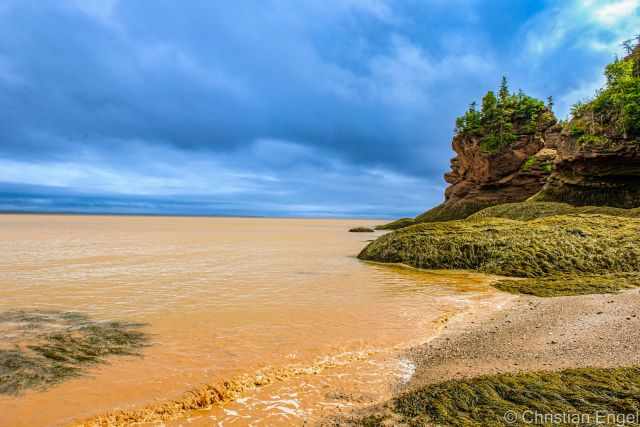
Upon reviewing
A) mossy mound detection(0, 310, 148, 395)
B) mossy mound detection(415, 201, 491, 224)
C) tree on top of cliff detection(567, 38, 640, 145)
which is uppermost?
tree on top of cliff detection(567, 38, 640, 145)

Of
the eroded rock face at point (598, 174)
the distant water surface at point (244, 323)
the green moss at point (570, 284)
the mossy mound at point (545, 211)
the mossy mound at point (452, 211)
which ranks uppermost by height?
the eroded rock face at point (598, 174)

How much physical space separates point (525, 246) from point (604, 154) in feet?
62.3

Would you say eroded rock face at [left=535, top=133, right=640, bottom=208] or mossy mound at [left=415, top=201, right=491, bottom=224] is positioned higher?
eroded rock face at [left=535, top=133, right=640, bottom=208]

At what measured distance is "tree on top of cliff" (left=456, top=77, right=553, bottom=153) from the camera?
147 ft

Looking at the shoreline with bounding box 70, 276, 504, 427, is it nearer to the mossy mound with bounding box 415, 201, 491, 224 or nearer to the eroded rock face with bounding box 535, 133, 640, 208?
the eroded rock face with bounding box 535, 133, 640, 208

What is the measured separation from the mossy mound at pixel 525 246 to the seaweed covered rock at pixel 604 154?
15362 millimetres

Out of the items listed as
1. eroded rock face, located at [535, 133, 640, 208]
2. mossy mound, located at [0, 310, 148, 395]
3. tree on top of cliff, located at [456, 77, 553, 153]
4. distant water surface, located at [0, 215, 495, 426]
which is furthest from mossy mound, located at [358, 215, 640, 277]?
tree on top of cliff, located at [456, 77, 553, 153]

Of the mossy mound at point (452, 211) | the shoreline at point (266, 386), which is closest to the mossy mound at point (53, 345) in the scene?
the shoreline at point (266, 386)

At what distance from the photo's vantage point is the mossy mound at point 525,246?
9844mm

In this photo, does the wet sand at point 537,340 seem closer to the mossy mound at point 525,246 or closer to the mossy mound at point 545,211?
the mossy mound at point 525,246

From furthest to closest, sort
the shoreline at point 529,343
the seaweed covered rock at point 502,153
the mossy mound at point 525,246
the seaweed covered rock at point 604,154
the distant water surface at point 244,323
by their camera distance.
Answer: the seaweed covered rock at point 502,153
the seaweed covered rock at point 604,154
the mossy mound at point 525,246
the shoreline at point 529,343
the distant water surface at point 244,323

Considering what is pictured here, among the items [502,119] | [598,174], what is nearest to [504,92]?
[502,119]

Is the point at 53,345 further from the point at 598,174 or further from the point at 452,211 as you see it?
the point at 452,211

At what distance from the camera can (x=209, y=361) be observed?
14.4 ft
